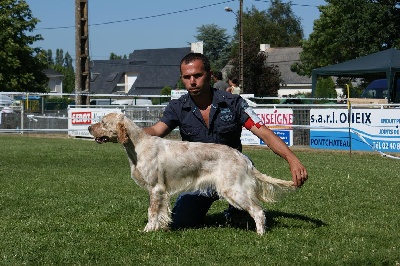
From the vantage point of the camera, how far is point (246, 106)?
7.02 metres

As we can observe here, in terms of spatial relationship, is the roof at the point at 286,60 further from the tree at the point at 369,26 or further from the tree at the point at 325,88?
the tree at the point at 325,88

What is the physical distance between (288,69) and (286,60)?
1.26 metres

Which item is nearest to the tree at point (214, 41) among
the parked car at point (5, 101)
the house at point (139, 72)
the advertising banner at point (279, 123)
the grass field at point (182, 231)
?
the house at point (139, 72)

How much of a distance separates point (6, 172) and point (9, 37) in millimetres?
47473

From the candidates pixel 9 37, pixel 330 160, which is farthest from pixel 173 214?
pixel 9 37

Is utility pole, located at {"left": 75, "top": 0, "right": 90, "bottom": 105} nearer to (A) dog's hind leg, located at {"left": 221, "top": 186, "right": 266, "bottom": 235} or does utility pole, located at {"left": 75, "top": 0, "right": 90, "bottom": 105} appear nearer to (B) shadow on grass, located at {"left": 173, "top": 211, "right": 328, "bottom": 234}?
(B) shadow on grass, located at {"left": 173, "top": 211, "right": 328, "bottom": 234}

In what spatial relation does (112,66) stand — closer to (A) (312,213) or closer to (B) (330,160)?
(B) (330,160)

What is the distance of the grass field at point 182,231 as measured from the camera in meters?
5.76

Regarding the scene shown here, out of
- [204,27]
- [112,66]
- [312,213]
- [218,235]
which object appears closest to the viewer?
Result: [218,235]

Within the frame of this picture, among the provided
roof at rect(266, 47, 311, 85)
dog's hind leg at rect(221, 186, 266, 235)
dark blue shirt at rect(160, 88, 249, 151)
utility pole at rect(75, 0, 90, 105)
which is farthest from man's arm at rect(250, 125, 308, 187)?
roof at rect(266, 47, 311, 85)

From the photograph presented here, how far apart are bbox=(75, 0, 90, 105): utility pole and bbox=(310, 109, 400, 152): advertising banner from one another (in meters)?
11.4

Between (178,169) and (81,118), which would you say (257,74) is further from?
(178,169)

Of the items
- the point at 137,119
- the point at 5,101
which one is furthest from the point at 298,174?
the point at 5,101

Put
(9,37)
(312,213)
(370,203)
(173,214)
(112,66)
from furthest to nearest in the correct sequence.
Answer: (112,66) → (9,37) → (370,203) → (312,213) → (173,214)
